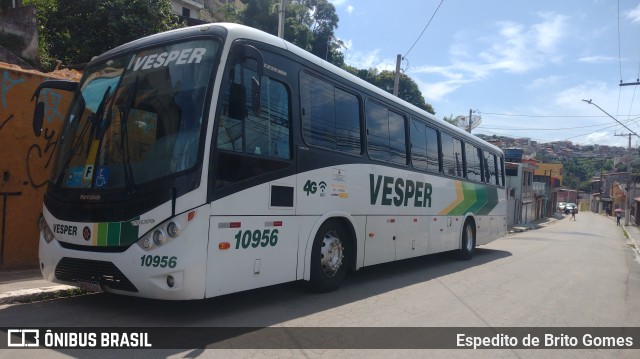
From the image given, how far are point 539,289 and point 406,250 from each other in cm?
255

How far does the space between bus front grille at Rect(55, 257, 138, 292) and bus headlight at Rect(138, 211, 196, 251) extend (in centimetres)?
44

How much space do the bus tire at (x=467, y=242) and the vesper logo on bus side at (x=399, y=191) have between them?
3.05 m

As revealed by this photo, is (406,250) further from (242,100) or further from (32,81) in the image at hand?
(32,81)

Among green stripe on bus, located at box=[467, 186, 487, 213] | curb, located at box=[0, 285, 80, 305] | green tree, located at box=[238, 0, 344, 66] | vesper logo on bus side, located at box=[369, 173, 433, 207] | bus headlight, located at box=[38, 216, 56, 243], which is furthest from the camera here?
green tree, located at box=[238, 0, 344, 66]

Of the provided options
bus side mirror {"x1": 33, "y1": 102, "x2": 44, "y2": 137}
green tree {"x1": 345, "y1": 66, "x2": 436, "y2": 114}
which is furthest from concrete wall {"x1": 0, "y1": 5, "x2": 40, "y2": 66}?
green tree {"x1": 345, "y1": 66, "x2": 436, "y2": 114}

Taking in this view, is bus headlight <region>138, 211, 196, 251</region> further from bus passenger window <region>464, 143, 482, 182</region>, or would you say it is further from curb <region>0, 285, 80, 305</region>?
bus passenger window <region>464, 143, 482, 182</region>

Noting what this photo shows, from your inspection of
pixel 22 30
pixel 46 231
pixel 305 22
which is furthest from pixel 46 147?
pixel 305 22

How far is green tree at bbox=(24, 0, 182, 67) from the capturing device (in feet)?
62.8

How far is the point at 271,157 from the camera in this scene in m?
5.83

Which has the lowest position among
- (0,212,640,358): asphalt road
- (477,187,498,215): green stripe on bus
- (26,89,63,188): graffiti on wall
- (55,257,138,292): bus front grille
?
(0,212,640,358): asphalt road

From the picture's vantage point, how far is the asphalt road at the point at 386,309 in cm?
495

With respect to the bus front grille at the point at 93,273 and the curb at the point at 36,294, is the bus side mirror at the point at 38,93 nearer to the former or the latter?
the bus front grille at the point at 93,273

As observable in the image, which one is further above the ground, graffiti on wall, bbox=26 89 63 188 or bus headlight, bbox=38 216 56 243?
graffiti on wall, bbox=26 89 63 188

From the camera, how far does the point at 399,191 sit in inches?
354
